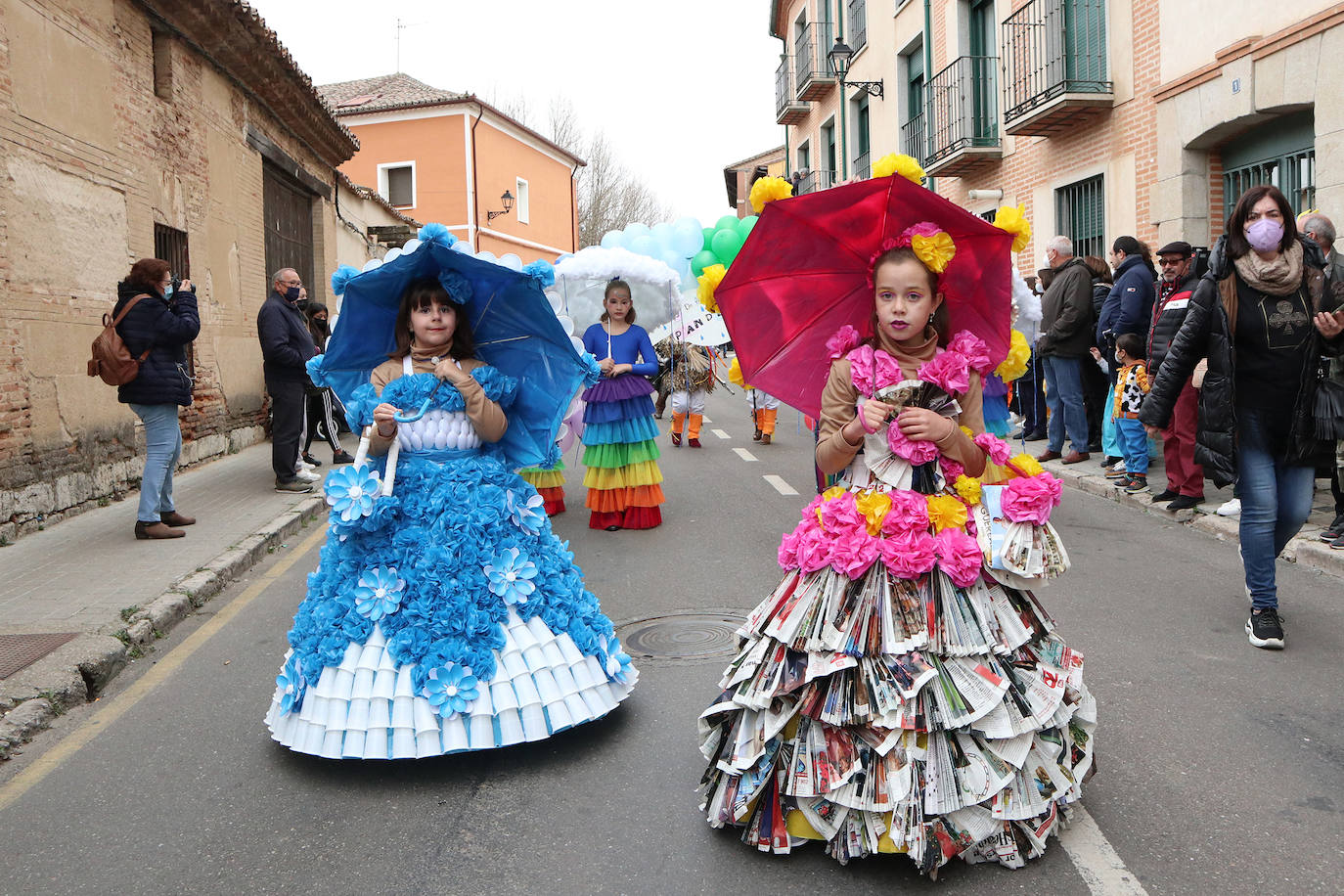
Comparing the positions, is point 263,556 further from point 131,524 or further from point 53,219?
point 53,219

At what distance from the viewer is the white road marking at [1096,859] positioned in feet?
9.65

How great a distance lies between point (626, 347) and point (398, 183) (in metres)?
34.0

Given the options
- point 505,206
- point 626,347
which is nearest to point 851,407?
point 626,347

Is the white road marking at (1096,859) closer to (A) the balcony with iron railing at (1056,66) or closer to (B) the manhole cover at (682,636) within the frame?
(B) the manhole cover at (682,636)

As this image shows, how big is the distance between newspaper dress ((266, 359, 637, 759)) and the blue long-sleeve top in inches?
183

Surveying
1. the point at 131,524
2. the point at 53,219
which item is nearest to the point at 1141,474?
the point at 131,524

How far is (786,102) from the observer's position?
118 ft

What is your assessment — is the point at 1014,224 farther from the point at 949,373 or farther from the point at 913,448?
the point at 913,448

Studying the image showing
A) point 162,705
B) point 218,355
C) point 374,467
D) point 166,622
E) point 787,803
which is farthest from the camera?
point 218,355

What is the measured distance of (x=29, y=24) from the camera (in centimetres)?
891

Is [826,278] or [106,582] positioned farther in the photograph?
[106,582]

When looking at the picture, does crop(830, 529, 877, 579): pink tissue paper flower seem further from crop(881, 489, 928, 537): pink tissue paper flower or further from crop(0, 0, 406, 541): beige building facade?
crop(0, 0, 406, 541): beige building facade

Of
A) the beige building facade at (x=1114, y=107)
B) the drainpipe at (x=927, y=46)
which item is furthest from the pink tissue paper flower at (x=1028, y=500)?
the drainpipe at (x=927, y=46)

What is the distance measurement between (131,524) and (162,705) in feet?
14.9
